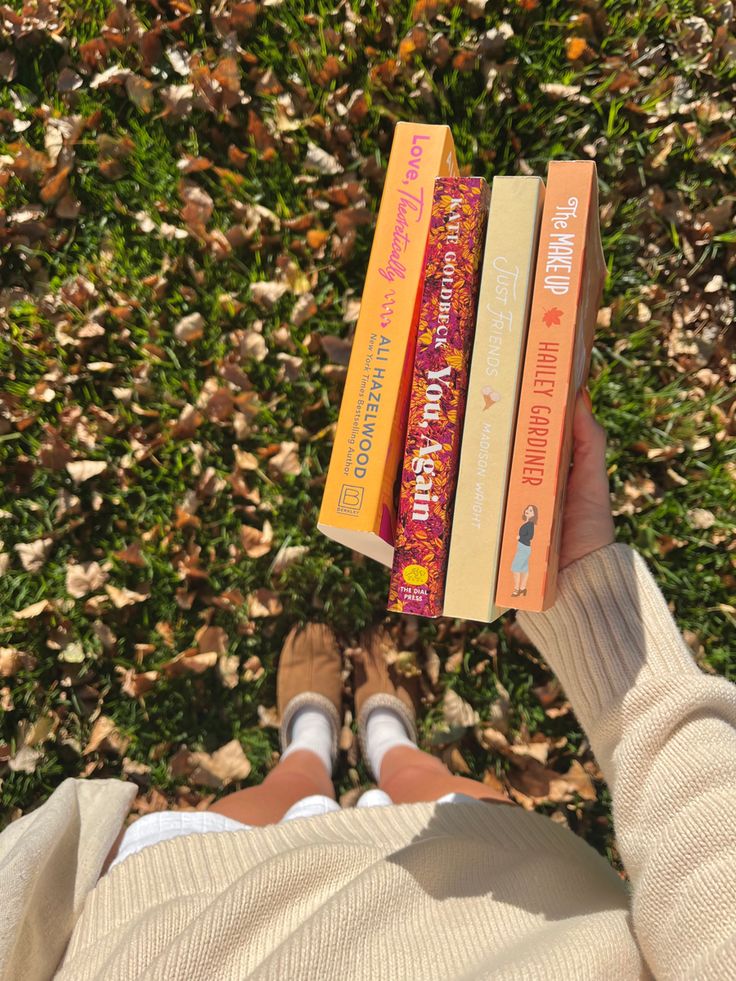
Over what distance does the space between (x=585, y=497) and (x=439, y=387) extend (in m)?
0.46

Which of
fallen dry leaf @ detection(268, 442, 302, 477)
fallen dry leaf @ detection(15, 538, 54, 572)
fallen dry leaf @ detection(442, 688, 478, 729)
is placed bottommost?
fallen dry leaf @ detection(442, 688, 478, 729)

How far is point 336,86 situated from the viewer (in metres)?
2.13

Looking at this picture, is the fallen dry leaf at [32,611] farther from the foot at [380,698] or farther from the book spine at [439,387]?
the book spine at [439,387]

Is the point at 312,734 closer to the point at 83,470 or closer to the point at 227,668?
the point at 227,668

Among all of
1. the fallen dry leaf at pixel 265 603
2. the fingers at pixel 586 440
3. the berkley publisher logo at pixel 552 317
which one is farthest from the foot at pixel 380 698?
the berkley publisher logo at pixel 552 317

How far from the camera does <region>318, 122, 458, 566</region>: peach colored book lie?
120 centimetres

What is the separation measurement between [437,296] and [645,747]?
0.84 m

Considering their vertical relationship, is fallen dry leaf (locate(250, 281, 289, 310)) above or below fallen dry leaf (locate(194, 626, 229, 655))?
above

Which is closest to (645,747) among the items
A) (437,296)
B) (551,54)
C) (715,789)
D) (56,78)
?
(715,789)

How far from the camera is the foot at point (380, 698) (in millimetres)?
2008

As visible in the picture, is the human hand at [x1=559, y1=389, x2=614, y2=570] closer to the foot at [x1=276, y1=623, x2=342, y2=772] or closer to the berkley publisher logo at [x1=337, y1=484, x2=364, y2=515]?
the berkley publisher logo at [x1=337, y1=484, x2=364, y2=515]

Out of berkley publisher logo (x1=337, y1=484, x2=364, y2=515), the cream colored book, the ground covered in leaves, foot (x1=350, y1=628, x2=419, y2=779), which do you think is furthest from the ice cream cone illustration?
foot (x1=350, y1=628, x2=419, y2=779)

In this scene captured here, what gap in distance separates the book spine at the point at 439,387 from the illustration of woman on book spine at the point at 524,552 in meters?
0.12

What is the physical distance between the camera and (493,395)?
46.0 inches
